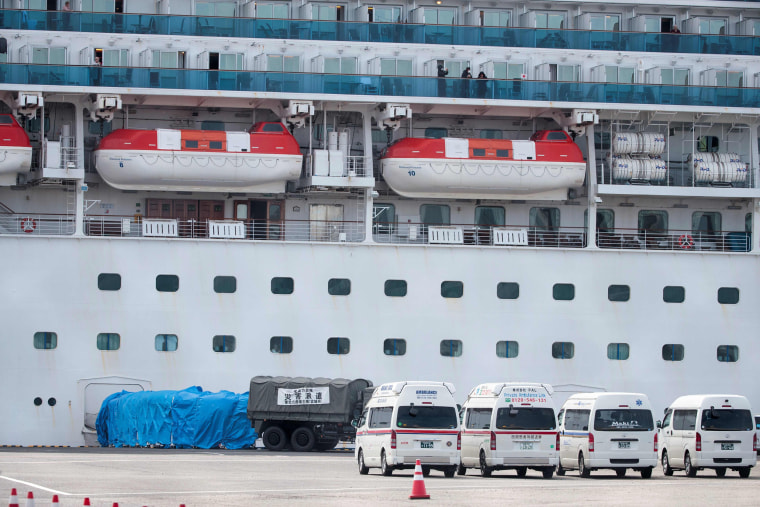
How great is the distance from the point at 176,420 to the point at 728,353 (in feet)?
51.7

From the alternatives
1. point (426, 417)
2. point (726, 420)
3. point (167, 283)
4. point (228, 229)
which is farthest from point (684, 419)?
point (167, 283)

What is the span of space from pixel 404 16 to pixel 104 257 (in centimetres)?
1173

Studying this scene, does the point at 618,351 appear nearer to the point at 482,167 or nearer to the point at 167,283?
the point at 482,167

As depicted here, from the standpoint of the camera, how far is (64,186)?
38.0m

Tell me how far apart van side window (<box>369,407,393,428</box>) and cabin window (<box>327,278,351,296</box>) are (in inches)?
343

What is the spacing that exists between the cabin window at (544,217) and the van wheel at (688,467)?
1247cm

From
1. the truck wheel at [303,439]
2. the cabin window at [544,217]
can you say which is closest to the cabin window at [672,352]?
the cabin window at [544,217]

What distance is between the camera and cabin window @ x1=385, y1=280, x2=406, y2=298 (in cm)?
3700

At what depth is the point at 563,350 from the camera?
3744 cm

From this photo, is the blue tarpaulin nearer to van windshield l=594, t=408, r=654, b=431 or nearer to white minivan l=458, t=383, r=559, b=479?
white minivan l=458, t=383, r=559, b=479

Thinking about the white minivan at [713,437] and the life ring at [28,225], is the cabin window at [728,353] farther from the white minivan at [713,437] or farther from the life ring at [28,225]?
the life ring at [28,225]

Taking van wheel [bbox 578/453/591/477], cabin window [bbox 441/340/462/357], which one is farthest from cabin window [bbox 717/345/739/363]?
van wheel [bbox 578/453/591/477]

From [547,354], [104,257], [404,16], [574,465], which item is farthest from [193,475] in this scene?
[404,16]

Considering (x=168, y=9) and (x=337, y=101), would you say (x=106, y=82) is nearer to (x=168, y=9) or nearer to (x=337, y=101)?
(x=168, y=9)
